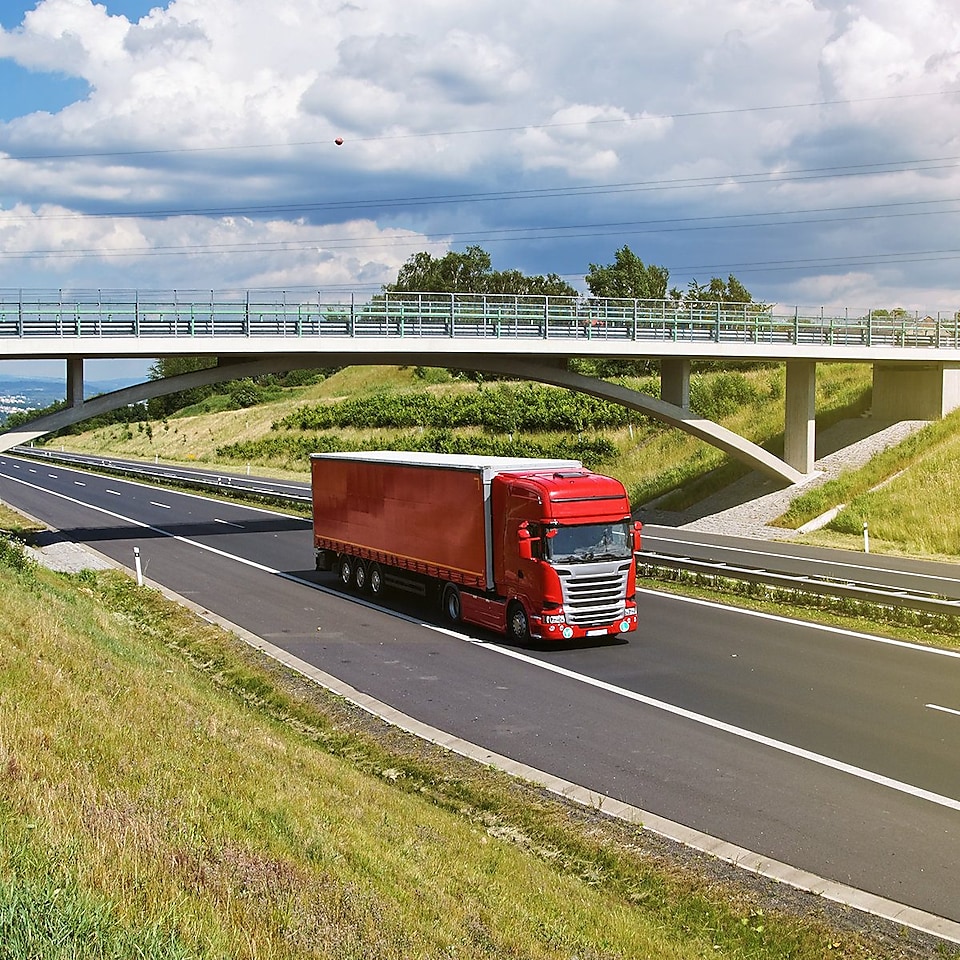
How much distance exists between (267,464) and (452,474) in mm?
56728

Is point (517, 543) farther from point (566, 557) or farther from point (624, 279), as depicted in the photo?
point (624, 279)

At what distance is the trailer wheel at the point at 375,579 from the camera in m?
25.3

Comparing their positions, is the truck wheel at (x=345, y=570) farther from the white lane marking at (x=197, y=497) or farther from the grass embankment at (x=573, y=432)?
the grass embankment at (x=573, y=432)

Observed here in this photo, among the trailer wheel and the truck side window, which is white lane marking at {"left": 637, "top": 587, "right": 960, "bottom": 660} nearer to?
the truck side window

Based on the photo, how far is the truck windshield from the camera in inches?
762

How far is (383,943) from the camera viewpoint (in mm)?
6023

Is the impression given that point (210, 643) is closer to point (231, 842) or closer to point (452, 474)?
A: point (452, 474)

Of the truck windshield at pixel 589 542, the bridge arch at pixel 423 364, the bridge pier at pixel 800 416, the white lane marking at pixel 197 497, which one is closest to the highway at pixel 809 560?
the bridge arch at pixel 423 364

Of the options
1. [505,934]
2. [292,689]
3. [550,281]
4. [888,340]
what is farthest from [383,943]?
[550,281]

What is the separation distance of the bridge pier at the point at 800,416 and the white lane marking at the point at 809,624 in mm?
16047

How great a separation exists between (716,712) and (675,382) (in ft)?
83.3

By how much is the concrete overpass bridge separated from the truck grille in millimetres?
16235

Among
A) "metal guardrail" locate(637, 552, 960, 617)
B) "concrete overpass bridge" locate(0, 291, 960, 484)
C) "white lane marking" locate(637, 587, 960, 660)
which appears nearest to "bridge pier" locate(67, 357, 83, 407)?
"concrete overpass bridge" locate(0, 291, 960, 484)

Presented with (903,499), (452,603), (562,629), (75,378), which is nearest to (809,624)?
(562,629)
